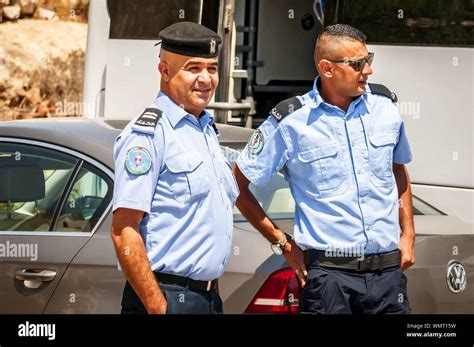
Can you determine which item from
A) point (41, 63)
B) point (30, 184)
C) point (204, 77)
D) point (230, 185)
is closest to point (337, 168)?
point (230, 185)

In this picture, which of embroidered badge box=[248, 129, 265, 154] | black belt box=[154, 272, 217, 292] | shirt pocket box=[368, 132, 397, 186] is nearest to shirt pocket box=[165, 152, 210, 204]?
black belt box=[154, 272, 217, 292]

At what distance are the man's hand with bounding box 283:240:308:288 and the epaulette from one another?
731 millimetres

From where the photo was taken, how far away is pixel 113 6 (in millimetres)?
6789

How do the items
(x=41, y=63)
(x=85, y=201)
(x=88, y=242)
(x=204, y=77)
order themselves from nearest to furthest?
(x=204, y=77) → (x=88, y=242) → (x=85, y=201) → (x=41, y=63)

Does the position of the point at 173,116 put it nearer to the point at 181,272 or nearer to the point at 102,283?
the point at 181,272

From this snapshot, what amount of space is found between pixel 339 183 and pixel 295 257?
0.31 metres

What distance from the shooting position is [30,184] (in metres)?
4.32

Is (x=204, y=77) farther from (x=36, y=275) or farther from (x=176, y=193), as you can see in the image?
(x=36, y=275)

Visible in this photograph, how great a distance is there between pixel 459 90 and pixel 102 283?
9.06ft

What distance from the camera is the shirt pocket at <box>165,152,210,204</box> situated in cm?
325

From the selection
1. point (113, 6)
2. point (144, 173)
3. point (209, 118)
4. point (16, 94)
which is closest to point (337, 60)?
point (209, 118)

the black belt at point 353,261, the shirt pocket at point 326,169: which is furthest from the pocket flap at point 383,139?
the black belt at point 353,261

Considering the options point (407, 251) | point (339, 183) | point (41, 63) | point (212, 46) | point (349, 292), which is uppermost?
point (212, 46)

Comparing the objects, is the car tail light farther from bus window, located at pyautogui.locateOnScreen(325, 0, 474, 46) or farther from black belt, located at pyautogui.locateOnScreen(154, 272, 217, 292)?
bus window, located at pyautogui.locateOnScreen(325, 0, 474, 46)
